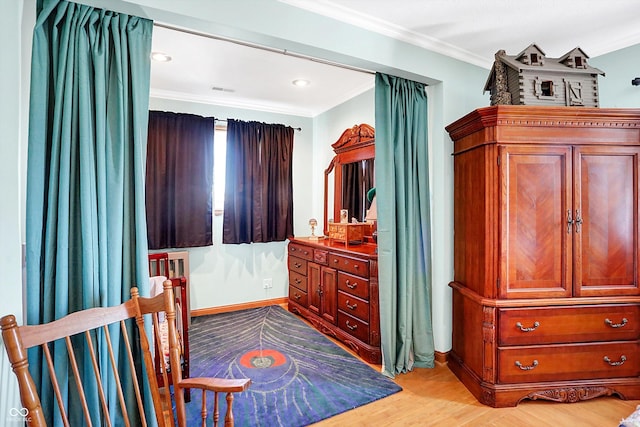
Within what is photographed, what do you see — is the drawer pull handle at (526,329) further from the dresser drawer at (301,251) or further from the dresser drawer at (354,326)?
the dresser drawer at (301,251)

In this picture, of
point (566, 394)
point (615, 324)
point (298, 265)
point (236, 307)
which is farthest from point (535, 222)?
point (236, 307)

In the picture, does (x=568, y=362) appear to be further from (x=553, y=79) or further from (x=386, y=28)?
(x=386, y=28)

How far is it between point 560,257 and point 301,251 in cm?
245

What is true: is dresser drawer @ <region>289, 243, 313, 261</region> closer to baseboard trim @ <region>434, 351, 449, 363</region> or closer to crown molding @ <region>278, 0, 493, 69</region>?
baseboard trim @ <region>434, 351, 449, 363</region>

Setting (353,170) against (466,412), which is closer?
(466,412)

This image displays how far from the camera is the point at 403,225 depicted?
8.80 ft

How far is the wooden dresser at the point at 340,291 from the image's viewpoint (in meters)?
2.84

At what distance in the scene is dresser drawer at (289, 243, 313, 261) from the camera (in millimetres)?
3709

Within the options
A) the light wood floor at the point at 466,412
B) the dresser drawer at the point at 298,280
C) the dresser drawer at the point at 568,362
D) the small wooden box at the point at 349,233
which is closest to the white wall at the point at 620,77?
the dresser drawer at the point at 568,362

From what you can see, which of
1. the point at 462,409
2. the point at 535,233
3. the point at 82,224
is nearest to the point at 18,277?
the point at 82,224

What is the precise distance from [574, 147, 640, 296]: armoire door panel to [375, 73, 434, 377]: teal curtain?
1036mm

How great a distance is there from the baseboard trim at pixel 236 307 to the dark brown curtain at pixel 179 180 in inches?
32.7

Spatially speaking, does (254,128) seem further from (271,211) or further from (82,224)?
(82,224)

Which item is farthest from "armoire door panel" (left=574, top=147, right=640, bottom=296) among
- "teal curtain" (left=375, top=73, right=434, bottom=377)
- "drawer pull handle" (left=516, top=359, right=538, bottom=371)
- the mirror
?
the mirror
